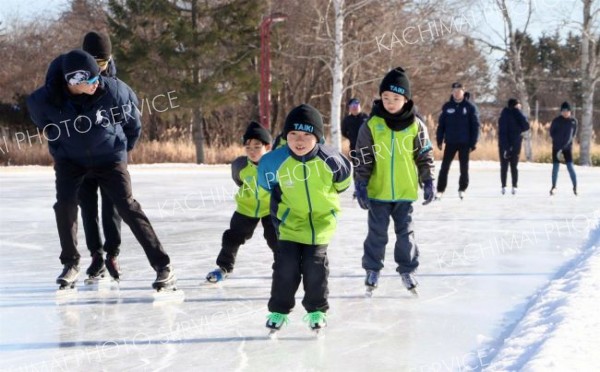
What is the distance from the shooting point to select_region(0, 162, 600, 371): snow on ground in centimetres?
314

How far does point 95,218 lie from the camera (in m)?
4.77

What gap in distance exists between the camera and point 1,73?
30.4 metres

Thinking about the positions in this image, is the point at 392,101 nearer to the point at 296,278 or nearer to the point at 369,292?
the point at 369,292

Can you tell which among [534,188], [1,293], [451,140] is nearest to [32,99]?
[1,293]

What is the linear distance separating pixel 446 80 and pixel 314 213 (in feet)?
100.0

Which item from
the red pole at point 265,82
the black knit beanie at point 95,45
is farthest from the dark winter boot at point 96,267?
the red pole at point 265,82

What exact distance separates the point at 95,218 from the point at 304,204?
1785 mm

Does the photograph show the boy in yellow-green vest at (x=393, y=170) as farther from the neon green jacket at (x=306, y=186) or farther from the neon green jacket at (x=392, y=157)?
the neon green jacket at (x=306, y=186)

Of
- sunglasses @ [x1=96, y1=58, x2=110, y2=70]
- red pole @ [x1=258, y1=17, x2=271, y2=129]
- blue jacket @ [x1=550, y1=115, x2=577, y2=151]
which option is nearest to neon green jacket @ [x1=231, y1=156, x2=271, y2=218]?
sunglasses @ [x1=96, y1=58, x2=110, y2=70]

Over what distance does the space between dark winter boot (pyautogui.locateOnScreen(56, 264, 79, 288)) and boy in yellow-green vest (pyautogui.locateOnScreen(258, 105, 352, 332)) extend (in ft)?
4.84

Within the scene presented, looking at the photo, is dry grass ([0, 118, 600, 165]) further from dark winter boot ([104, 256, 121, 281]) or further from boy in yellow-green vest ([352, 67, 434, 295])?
boy in yellow-green vest ([352, 67, 434, 295])

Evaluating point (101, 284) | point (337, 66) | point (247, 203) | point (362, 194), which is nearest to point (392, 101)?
point (362, 194)

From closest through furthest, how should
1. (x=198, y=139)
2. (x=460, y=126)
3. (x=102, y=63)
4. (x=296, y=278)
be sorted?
1. (x=296, y=278)
2. (x=102, y=63)
3. (x=460, y=126)
4. (x=198, y=139)

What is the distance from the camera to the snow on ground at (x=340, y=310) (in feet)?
10.3
